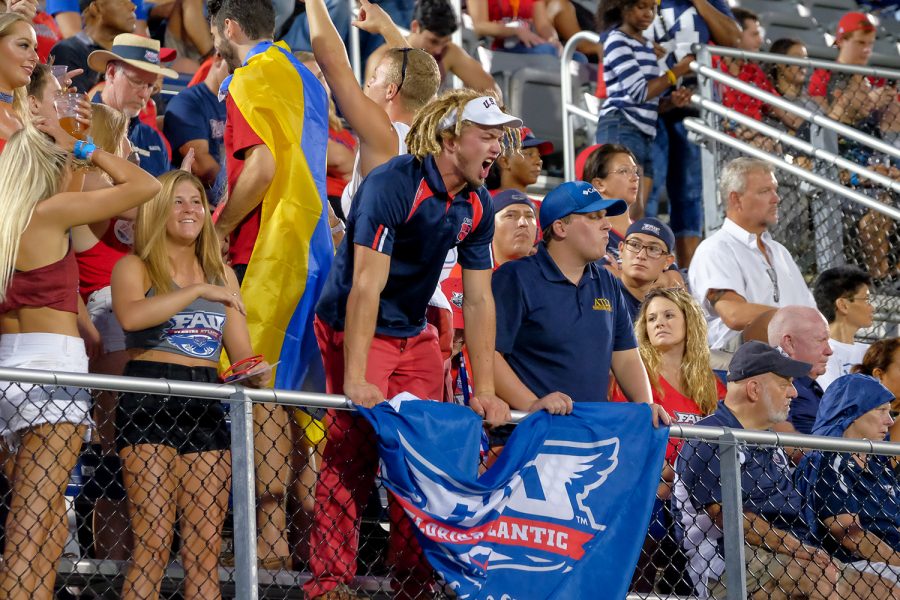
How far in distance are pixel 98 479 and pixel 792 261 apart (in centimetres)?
406

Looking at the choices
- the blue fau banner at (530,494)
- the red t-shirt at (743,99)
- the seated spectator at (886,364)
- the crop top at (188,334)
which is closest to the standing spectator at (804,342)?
the seated spectator at (886,364)

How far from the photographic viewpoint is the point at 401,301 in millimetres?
4922

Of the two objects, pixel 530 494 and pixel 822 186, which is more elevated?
pixel 822 186

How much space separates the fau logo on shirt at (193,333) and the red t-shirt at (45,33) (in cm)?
254

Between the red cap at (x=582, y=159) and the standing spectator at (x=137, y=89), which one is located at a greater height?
the standing spectator at (x=137, y=89)

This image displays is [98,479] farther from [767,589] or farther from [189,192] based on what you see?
[767,589]

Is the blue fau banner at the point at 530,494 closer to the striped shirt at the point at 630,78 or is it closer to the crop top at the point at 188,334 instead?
the crop top at the point at 188,334

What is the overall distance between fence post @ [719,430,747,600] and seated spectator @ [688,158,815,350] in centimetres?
233

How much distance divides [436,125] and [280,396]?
1.14 meters

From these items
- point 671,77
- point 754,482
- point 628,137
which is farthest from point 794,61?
point 754,482

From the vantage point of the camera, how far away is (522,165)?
7539 millimetres

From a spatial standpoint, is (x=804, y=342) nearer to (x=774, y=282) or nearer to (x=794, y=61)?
(x=774, y=282)

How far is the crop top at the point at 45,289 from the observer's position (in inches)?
182

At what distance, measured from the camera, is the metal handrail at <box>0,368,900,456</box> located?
416 centimetres
